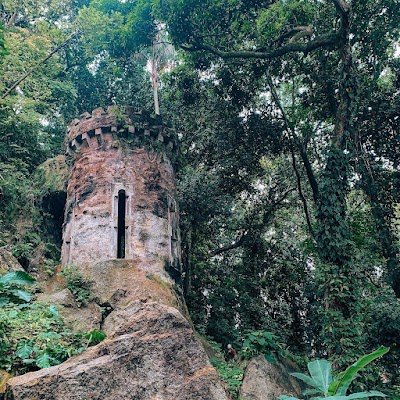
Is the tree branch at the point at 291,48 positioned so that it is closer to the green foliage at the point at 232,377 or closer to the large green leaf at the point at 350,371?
the green foliage at the point at 232,377

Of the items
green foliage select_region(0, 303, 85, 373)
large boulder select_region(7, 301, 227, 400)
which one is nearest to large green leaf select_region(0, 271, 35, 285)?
green foliage select_region(0, 303, 85, 373)

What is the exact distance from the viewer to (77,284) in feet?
36.7

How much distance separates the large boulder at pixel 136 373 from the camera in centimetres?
474

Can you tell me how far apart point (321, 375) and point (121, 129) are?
406 inches

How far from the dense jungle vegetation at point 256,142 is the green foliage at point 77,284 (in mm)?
2617

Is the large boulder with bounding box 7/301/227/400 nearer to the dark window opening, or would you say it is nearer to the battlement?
the dark window opening

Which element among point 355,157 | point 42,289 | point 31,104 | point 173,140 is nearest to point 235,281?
point 173,140

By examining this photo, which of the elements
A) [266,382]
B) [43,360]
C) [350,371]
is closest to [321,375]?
[350,371]

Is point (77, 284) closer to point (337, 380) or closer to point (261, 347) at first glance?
point (261, 347)

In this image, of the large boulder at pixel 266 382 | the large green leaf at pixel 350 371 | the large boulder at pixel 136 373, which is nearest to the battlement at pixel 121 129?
the large boulder at pixel 266 382

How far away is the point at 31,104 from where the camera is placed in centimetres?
1639

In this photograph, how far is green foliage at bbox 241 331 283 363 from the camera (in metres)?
8.68

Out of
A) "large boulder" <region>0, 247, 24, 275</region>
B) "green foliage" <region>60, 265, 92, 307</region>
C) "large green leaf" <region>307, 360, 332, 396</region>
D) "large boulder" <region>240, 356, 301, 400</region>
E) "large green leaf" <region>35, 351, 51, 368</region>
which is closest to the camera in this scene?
"large green leaf" <region>307, 360, 332, 396</region>

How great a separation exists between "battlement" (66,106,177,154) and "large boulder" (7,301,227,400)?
9.63m
